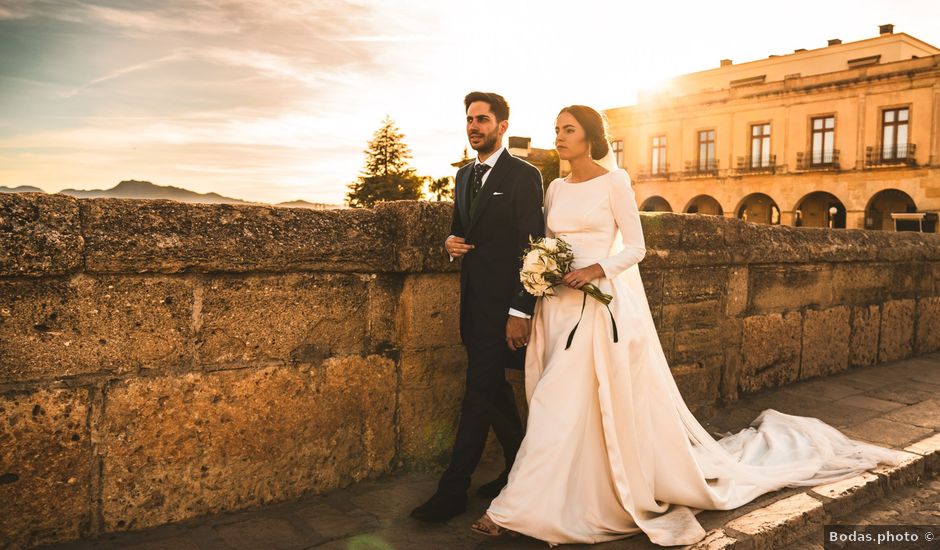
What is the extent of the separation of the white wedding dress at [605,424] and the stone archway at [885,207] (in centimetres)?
3319

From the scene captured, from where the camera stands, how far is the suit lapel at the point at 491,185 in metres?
3.27

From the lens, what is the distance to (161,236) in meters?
2.85

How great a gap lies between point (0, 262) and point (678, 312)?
152 inches

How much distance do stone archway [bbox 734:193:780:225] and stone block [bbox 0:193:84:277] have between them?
36610 mm

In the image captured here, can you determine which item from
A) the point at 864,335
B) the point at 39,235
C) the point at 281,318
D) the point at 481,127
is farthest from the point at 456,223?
the point at 864,335

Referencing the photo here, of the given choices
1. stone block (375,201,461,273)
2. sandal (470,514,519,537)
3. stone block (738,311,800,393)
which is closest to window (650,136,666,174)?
stone block (738,311,800,393)

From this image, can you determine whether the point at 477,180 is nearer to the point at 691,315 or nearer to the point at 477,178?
the point at 477,178

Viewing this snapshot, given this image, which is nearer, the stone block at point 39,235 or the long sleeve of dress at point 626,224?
the stone block at point 39,235

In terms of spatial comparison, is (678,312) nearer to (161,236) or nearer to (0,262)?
(161,236)

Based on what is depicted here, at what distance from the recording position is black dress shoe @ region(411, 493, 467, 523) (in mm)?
3084

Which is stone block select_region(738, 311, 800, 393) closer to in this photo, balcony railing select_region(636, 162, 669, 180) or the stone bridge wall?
the stone bridge wall

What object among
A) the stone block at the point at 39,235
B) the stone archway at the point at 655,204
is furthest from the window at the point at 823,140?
the stone block at the point at 39,235

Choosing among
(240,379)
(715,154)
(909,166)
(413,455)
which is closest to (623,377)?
(413,455)

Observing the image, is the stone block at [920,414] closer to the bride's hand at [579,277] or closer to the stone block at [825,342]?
the stone block at [825,342]
